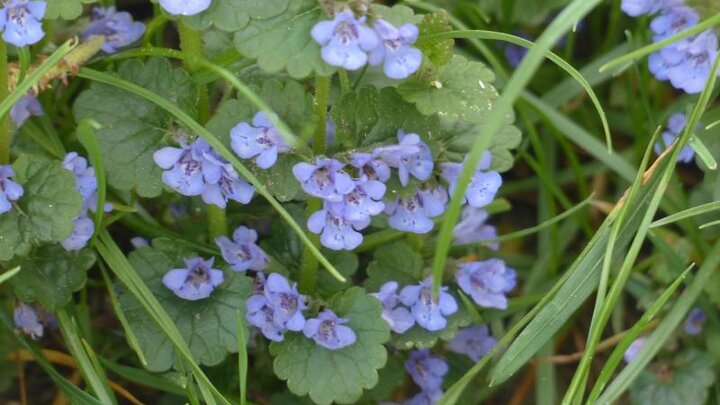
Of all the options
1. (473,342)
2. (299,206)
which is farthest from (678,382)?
(299,206)

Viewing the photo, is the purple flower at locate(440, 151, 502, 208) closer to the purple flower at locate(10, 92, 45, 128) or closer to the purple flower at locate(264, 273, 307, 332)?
the purple flower at locate(264, 273, 307, 332)

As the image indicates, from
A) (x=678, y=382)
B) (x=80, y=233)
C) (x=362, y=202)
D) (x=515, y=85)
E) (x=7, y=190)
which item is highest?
(x=515, y=85)

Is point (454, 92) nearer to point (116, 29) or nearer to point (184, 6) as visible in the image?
point (184, 6)

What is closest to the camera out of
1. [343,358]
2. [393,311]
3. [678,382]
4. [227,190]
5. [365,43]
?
[365,43]

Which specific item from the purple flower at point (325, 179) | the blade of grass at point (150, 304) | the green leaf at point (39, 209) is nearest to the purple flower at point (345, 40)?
the purple flower at point (325, 179)

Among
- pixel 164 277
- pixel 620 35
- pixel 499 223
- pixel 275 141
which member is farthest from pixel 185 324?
pixel 620 35
